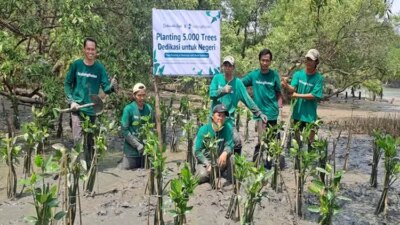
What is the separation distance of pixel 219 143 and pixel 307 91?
5.08 ft

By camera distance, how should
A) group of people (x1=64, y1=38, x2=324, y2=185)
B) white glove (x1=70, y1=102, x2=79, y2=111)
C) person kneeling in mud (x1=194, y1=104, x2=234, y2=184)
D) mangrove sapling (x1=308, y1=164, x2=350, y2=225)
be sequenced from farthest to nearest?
white glove (x1=70, y1=102, x2=79, y2=111) < group of people (x1=64, y1=38, x2=324, y2=185) < person kneeling in mud (x1=194, y1=104, x2=234, y2=184) < mangrove sapling (x1=308, y1=164, x2=350, y2=225)

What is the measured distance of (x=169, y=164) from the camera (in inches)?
296

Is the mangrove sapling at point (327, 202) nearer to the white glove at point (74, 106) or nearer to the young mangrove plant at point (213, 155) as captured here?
the young mangrove plant at point (213, 155)

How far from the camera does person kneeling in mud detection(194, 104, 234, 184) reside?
17.9ft

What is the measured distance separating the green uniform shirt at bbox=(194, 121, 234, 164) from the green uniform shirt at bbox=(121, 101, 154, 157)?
1.32 m

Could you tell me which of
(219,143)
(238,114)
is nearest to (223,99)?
(219,143)

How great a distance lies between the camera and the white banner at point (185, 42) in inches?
244

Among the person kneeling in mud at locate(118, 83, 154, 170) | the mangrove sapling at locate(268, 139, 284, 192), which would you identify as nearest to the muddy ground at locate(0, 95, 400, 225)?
the mangrove sapling at locate(268, 139, 284, 192)

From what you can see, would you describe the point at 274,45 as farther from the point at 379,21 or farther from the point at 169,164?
the point at 169,164

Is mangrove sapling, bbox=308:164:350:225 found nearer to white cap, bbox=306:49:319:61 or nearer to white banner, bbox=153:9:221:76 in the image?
white cap, bbox=306:49:319:61

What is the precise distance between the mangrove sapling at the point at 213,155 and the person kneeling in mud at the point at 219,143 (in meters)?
0.04

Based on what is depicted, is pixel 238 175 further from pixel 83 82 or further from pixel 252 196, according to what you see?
pixel 83 82

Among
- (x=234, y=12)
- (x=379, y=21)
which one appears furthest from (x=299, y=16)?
(x=234, y=12)

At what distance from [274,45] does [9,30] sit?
51.0ft
